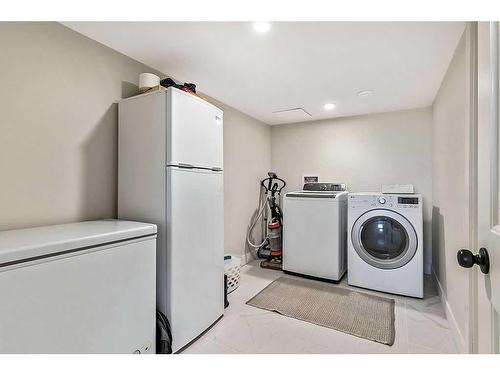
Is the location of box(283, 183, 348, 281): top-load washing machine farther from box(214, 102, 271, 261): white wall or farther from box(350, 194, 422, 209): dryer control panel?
box(214, 102, 271, 261): white wall

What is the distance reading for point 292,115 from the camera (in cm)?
334

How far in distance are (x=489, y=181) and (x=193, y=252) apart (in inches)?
59.3

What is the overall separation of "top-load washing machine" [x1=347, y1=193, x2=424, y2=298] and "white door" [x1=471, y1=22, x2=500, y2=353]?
1775mm

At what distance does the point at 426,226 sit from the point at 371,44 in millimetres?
2388

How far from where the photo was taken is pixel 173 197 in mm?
1492

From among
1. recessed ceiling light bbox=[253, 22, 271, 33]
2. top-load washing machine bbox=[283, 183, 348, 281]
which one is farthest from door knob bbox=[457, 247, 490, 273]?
top-load washing machine bbox=[283, 183, 348, 281]

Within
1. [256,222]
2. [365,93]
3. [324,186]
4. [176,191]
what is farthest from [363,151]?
[176,191]

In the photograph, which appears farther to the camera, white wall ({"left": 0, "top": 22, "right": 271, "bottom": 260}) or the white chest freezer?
white wall ({"left": 0, "top": 22, "right": 271, "bottom": 260})

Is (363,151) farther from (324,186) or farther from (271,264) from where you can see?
(271,264)

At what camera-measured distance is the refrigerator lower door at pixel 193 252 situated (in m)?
1.49

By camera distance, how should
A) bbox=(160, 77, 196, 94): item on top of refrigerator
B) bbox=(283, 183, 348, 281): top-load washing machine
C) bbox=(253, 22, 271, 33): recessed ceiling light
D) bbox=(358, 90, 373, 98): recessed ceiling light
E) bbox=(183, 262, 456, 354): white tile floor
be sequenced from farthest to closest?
bbox=(283, 183, 348, 281): top-load washing machine
bbox=(358, 90, 373, 98): recessed ceiling light
bbox=(160, 77, 196, 94): item on top of refrigerator
bbox=(183, 262, 456, 354): white tile floor
bbox=(253, 22, 271, 33): recessed ceiling light

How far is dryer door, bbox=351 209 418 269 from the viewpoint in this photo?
2.34 meters
